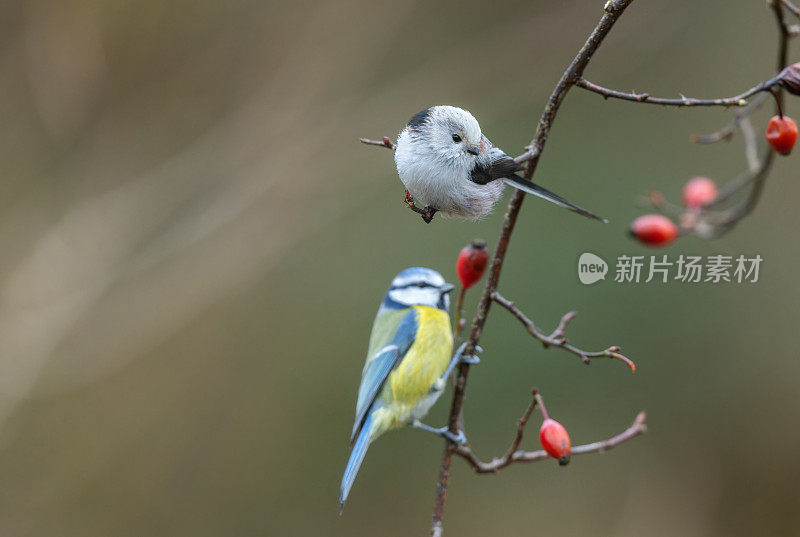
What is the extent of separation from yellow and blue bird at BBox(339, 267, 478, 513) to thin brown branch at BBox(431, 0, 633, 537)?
59 centimetres

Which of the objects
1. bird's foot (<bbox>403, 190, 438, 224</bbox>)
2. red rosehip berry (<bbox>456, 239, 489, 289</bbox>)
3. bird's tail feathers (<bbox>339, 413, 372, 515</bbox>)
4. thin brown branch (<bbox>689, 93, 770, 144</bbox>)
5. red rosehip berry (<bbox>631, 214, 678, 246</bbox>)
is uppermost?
thin brown branch (<bbox>689, 93, 770, 144</bbox>)

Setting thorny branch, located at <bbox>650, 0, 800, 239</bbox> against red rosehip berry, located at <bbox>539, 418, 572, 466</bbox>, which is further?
red rosehip berry, located at <bbox>539, 418, 572, 466</bbox>

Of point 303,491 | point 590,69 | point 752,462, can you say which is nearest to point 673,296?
point 752,462

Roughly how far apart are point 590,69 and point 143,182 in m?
3.17

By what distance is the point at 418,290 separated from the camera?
2.35 m

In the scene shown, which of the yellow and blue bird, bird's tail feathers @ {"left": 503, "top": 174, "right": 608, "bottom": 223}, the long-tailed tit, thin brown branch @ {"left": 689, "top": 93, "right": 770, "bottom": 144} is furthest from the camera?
the yellow and blue bird

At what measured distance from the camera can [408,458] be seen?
4520 mm

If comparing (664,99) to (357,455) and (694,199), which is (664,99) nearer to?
(694,199)

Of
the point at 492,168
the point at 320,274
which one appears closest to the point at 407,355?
the point at 492,168

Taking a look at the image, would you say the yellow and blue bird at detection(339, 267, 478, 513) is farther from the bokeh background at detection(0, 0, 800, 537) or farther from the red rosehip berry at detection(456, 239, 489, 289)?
the bokeh background at detection(0, 0, 800, 537)

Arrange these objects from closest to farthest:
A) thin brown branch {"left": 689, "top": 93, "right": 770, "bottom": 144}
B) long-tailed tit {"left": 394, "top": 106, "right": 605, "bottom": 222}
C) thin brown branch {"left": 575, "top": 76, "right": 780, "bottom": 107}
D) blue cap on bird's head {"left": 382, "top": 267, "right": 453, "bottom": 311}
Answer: long-tailed tit {"left": 394, "top": 106, "right": 605, "bottom": 222}
thin brown branch {"left": 575, "top": 76, "right": 780, "bottom": 107}
thin brown branch {"left": 689, "top": 93, "right": 770, "bottom": 144}
blue cap on bird's head {"left": 382, "top": 267, "right": 453, "bottom": 311}

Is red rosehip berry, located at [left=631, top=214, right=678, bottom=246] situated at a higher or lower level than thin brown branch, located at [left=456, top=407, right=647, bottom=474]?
higher

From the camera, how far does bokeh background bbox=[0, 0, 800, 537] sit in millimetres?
4246

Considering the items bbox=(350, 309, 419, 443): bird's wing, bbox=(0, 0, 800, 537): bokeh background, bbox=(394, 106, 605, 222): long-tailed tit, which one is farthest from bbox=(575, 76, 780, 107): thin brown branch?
bbox=(0, 0, 800, 537): bokeh background
